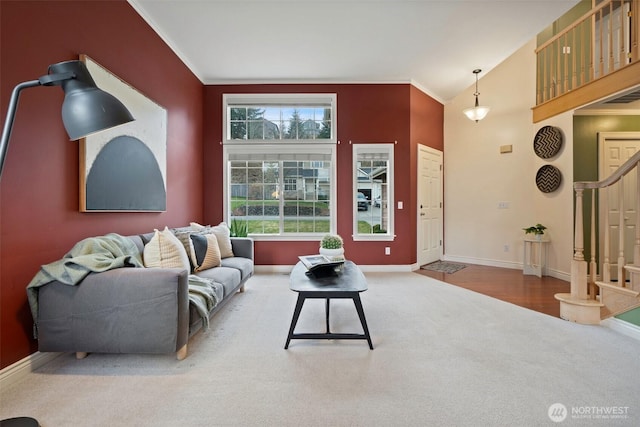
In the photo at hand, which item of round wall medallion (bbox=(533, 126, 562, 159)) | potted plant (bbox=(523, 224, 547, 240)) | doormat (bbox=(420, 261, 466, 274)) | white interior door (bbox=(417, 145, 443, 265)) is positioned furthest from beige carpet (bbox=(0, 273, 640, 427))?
round wall medallion (bbox=(533, 126, 562, 159))

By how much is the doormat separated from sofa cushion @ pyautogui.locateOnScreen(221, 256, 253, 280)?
2994mm

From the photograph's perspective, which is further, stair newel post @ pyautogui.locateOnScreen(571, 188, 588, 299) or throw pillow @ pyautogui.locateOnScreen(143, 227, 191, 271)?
stair newel post @ pyautogui.locateOnScreen(571, 188, 588, 299)

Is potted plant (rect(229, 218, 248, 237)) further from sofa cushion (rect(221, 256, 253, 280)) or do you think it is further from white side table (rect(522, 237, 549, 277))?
white side table (rect(522, 237, 549, 277))

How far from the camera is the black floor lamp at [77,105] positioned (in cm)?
116

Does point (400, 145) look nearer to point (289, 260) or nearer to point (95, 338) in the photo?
point (289, 260)

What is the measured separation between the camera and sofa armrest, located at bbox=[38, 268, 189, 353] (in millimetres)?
1810

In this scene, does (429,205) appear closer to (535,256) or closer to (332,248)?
(535,256)

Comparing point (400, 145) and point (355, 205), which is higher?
point (400, 145)

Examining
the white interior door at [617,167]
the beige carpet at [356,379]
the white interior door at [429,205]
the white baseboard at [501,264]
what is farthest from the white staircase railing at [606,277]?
the white interior door at [429,205]

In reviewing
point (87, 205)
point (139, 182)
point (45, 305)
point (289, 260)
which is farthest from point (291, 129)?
point (45, 305)

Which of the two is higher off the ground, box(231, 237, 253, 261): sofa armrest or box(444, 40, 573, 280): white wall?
box(444, 40, 573, 280): white wall

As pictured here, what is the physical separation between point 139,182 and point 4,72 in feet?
4.13

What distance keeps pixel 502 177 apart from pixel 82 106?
564 centimetres

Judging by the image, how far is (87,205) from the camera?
2.24m
